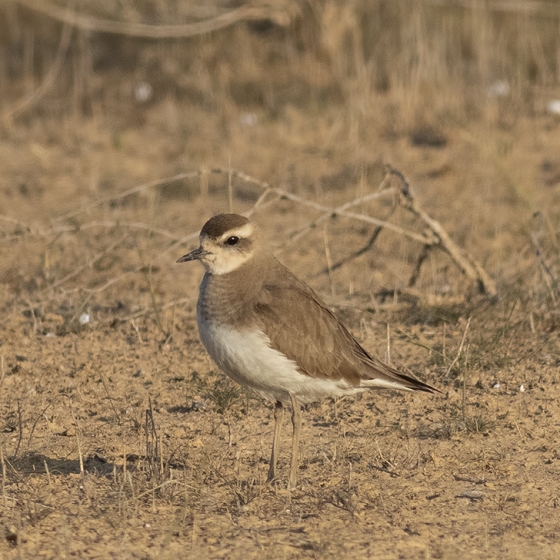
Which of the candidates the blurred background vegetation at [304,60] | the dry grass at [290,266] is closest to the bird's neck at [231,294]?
the dry grass at [290,266]

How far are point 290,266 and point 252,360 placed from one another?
370cm

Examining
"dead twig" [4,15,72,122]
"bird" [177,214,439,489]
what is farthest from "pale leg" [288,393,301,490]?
"dead twig" [4,15,72,122]

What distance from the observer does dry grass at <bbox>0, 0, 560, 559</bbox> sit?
4.79 m

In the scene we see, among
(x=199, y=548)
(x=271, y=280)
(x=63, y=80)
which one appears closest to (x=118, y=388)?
(x=271, y=280)

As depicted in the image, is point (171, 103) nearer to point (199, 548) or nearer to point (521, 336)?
point (521, 336)

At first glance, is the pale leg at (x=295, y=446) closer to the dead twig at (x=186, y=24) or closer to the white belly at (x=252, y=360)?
the white belly at (x=252, y=360)

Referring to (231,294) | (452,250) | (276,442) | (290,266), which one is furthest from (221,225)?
(290,266)

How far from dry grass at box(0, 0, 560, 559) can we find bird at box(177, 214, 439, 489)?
41 centimetres

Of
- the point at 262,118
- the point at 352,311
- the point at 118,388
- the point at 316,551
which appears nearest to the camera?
the point at 316,551

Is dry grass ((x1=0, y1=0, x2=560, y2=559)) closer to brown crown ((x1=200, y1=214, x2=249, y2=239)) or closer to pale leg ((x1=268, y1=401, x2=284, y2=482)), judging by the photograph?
pale leg ((x1=268, y1=401, x2=284, y2=482))

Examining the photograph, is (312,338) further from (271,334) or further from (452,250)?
(452,250)

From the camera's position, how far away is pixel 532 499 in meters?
4.91

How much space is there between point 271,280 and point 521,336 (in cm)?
224

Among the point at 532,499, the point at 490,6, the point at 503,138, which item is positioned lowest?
the point at 532,499
